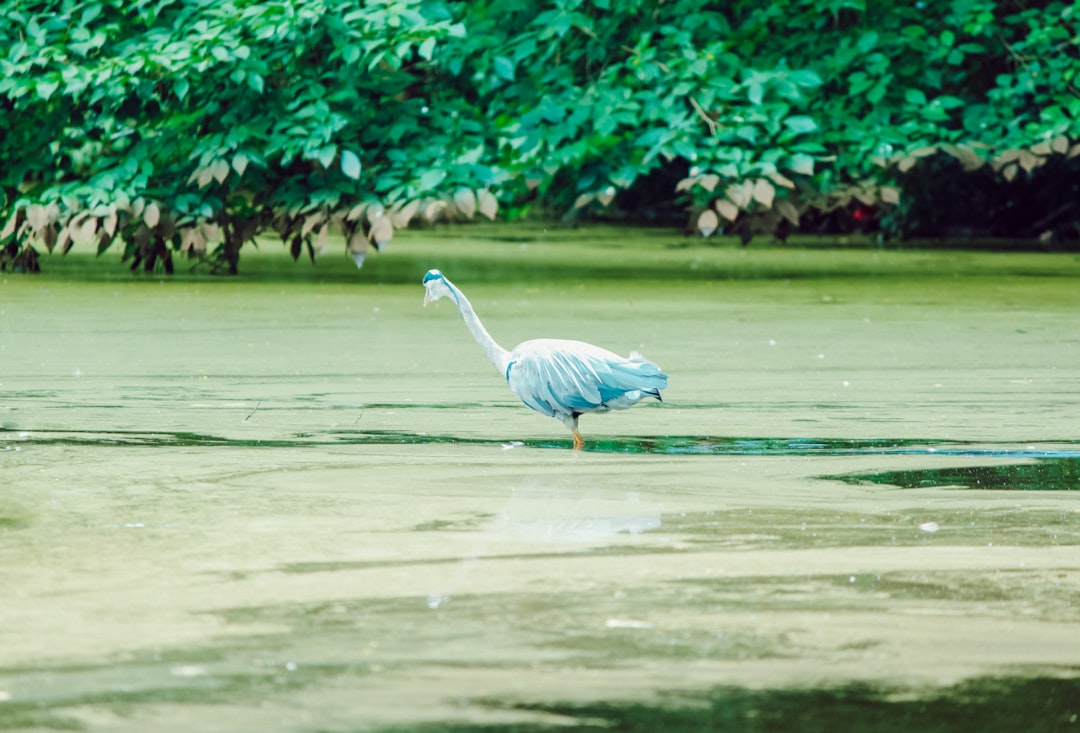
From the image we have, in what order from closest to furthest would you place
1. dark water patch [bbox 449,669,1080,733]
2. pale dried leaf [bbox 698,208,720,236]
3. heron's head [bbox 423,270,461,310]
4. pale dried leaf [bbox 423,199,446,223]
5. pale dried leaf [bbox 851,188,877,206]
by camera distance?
dark water patch [bbox 449,669,1080,733], heron's head [bbox 423,270,461,310], pale dried leaf [bbox 423,199,446,223], pale dried leaf [bbox 698,208,720,236], pale dried leaf [bbox 851,188,877,206]

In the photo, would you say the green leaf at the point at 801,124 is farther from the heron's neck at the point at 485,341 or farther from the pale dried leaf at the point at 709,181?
the heron's neck at the point at 485,341

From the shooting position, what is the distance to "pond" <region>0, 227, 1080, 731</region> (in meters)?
3.49

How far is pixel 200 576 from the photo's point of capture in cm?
443

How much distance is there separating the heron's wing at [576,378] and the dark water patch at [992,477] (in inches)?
35.4

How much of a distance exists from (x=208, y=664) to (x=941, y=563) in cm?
175

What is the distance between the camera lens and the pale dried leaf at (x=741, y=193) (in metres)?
13.8

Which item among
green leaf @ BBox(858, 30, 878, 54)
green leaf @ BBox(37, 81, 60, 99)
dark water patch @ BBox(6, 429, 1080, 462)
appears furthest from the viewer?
green leaf @ BBox(858, 30, 878, 54)

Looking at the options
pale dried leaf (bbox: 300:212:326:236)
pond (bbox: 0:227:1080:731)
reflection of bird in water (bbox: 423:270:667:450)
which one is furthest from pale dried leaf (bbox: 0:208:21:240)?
reflection of bird in water (bbox: 423:270:667:450)

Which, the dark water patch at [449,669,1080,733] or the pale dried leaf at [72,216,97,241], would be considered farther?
the pale dried leaf at [72,216,97,241]

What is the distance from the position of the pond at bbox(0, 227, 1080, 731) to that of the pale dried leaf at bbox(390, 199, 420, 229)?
9.34 ft

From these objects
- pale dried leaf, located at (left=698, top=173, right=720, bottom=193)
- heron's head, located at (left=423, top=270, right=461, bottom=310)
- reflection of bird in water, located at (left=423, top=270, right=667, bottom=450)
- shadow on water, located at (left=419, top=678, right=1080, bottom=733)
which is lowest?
shadow on water, located at (left=419, top=678, right=1080, bottom=733)

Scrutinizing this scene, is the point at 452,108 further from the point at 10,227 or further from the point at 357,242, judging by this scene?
the point at 10,227

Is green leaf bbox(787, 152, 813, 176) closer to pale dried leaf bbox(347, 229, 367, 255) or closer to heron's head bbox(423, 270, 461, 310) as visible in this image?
pale dried leaf bbox(347, 229, 367, 255)

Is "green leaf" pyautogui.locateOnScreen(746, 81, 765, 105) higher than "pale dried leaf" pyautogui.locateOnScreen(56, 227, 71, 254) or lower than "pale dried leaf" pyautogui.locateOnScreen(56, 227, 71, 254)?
higher
